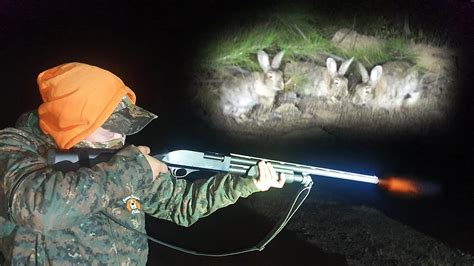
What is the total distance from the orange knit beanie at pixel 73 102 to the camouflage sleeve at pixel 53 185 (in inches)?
4.2

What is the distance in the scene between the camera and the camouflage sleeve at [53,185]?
4.41ft

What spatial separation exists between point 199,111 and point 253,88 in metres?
0.61

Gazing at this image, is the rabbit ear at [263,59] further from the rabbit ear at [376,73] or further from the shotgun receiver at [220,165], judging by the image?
the shotgun receiver at [220,165]

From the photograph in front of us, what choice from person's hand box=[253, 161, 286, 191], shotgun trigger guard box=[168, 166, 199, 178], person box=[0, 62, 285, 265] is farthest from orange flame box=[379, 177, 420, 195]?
person box=[0, 62, 285, 265]

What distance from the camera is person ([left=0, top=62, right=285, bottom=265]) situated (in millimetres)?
1373

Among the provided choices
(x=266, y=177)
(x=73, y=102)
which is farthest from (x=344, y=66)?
(x=73, y=102)

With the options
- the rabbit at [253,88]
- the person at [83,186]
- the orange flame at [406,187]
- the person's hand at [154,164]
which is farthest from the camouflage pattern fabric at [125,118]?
the orange flame at [406,187]

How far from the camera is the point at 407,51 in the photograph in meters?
4.36

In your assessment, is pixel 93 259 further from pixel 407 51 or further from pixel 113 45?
pixel 407 51

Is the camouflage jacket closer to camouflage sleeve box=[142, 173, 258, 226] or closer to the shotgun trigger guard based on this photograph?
camouflage sleeve box=[142, 173, 258, 226]

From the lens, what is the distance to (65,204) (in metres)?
1.37

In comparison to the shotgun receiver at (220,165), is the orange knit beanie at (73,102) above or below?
above

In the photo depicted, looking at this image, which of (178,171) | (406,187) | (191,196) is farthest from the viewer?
(406,187)

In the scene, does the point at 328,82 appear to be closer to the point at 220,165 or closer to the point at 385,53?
the point at 385,53
